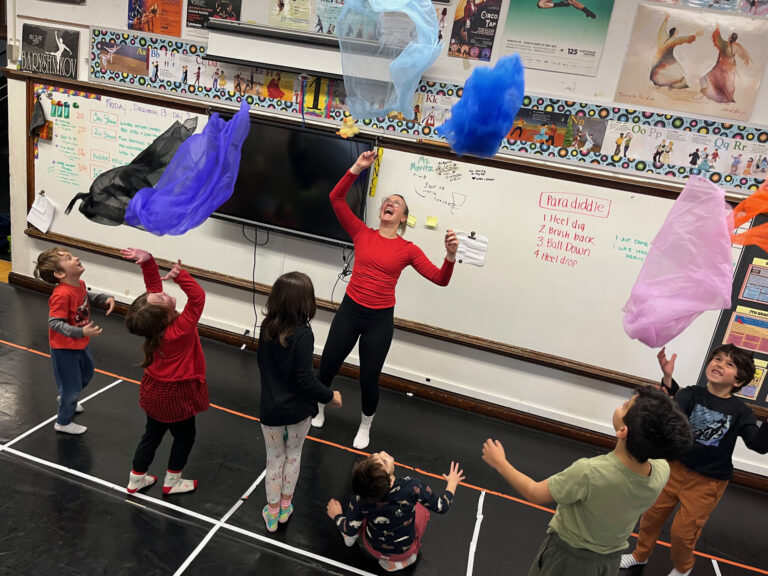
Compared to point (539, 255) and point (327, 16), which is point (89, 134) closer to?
point (327, 16)

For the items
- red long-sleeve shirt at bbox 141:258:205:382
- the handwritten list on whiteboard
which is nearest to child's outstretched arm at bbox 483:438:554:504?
red long-sleeve shirt at bbox 141:258:205:382

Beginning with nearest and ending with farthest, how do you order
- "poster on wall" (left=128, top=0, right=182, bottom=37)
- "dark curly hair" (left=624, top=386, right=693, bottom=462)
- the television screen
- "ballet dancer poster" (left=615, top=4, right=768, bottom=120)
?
1. "dark curly hair" (left=624, top=386, right=693, bottom=462)
2. "ballet dancer poster" (left=615, top=4, right=768, bottom=120)
3. the television screen
4. "poster on wall" (left=128, top=0, right=182, bottom=37)

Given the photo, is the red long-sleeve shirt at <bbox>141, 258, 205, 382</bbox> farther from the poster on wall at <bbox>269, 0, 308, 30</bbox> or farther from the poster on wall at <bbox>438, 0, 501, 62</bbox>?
the poster on wall at <bbox>438, 0, 501, 62</bbox>

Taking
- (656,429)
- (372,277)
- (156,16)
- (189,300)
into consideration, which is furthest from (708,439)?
(156,16)

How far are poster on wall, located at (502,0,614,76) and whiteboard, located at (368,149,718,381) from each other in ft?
2.21

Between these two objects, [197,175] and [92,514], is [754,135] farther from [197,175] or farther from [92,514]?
[92,514]

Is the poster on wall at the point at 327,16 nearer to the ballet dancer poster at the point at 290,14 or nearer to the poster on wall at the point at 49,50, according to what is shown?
the ballet dancer poster at the point at 290,14

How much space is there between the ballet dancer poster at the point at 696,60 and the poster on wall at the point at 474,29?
0.79m

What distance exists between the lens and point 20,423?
2898 mm

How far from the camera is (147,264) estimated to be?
2307 mm

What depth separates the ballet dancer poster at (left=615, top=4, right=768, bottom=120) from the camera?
9.68 ft

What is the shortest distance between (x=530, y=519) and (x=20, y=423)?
2.75 metres

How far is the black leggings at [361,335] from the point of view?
2898 mm

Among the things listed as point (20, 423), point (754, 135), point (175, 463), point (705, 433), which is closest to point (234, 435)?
point (175, 463)
